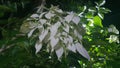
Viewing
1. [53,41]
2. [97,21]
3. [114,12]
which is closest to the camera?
[53,41]

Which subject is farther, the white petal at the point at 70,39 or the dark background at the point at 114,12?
the dark background at the point at 114,12

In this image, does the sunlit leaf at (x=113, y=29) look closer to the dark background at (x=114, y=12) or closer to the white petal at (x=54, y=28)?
the dark background at (x=114, y=12)

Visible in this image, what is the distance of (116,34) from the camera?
146cm

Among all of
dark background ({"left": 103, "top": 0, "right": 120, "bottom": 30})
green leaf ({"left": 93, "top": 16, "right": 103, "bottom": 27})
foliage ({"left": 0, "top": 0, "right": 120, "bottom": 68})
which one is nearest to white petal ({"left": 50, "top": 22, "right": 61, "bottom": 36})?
foliage ({"left": 0, "top": 0, "right": 120, "bottom": 68})

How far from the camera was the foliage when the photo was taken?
803 mm

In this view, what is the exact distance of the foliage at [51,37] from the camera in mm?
803

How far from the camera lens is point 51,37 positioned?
0.77 meters

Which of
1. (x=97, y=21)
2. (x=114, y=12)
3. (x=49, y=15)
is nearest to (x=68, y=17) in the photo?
(x=49, y=15)

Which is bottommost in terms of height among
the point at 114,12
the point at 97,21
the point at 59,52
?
the point at 97,21

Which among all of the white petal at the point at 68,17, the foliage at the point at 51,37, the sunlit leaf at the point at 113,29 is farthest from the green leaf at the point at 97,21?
the white petal at the point at 68,17

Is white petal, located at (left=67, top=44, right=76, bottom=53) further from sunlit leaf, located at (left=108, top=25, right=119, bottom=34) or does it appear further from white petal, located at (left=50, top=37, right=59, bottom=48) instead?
sunlit leaf, located at (left=108, top=25, right=119, bottom=34)

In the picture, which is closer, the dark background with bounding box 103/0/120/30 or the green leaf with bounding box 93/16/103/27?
the dark background with bounding box 103/0/120/30

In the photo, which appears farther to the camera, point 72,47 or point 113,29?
point 113,29

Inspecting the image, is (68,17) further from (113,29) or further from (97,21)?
(97,21)
